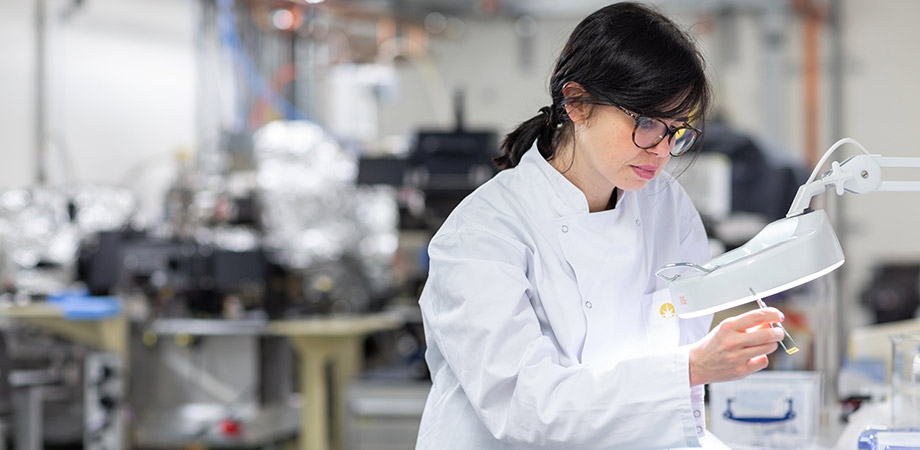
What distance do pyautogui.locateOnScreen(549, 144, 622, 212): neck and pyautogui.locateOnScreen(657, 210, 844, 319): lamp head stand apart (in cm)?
22

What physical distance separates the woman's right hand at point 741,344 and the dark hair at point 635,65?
0.27m

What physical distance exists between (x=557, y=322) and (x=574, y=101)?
268 mm

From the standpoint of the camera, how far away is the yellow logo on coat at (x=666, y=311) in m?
1.42

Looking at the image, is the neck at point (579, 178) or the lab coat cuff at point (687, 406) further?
the neck at point (579, 178)

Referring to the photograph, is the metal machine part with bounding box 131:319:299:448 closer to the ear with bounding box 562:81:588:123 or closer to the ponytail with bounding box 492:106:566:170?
the ponytail with bounding box 492:106:566:170

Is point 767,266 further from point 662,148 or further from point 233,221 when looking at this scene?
point 233,221

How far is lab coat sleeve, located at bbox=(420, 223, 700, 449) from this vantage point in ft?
3.96

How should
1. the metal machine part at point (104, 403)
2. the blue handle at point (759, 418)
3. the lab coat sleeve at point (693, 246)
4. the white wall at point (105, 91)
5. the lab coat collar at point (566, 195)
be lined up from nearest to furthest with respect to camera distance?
the lab coat collar at point (566, 195) → the lab coat sleeve at point (693, 246) → the blue handle at point (759, 418) → the metal machine part at point (104, 403) → the white wall at point (105, 91)

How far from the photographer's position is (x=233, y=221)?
4777mm

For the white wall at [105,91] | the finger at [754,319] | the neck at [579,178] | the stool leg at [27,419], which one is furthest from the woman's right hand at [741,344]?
the white wall at [105,91]

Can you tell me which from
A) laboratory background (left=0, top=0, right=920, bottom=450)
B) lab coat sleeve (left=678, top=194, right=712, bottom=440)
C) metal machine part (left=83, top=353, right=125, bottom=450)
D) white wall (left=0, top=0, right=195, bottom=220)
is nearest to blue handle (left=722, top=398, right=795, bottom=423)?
lab coat sleeve (left=678, top=194, right=712, bottom=440)

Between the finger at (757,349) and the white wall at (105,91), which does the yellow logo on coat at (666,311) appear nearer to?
the finger at (757,349)

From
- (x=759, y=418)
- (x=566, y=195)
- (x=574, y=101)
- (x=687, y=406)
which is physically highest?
(x=574, y=101)

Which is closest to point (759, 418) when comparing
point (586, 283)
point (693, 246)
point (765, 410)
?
point (765, 410)
